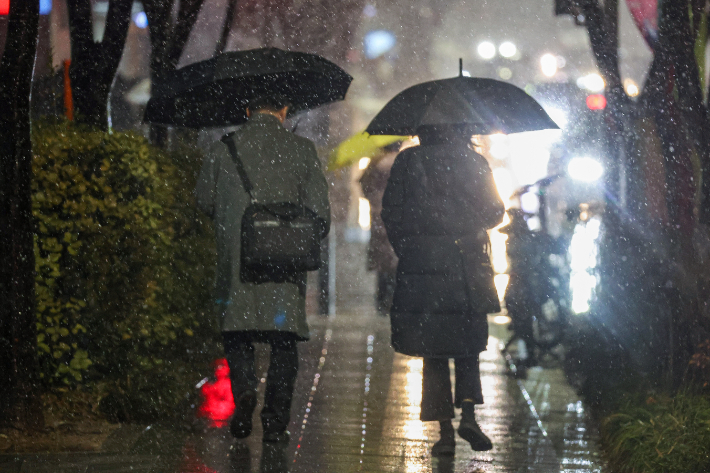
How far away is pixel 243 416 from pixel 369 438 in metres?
0.85

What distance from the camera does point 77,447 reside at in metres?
5.46

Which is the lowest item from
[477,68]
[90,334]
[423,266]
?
[90,334]

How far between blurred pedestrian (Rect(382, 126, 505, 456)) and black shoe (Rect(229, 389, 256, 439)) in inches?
37.3

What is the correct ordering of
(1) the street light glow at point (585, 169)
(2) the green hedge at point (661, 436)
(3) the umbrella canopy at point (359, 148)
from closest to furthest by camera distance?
(2) the green hedge at point (661, 436) < (1) the street light glow at point (585, 169) < (3) the umbrella canopy at point (359, 148)

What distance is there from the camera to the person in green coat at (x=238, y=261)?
→ 5727 millimetres

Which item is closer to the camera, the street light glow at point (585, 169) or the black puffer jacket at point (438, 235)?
the black puffer jacket at point (438, 235)

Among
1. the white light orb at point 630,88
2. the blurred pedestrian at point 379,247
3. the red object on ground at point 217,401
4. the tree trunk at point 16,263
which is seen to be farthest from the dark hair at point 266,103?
the blurred pedestrian at point 379,247

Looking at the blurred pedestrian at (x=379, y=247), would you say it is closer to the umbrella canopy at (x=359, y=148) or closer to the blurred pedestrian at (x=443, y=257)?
the umbrella canopy at (x=359, y=148)

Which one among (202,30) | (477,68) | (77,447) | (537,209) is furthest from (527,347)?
(477,68)

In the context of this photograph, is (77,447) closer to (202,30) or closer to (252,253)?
(252,253)

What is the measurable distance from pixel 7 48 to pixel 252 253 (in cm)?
184

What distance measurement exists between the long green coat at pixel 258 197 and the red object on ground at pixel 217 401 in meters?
0.91

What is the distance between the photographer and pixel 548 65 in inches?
1775

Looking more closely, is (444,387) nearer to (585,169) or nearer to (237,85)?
(237,85)
